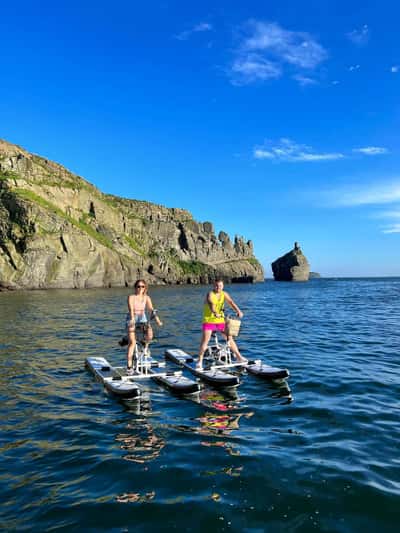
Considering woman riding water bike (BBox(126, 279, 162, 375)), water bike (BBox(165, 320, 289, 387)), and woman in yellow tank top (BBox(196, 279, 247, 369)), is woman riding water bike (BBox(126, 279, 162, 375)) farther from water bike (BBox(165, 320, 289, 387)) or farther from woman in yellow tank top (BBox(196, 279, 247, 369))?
water bike (BBox(165, 320, 289, 387))

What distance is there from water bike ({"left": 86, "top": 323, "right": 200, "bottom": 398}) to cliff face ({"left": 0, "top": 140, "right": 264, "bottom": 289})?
76574 mm

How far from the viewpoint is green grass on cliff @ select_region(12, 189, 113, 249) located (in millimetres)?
94188

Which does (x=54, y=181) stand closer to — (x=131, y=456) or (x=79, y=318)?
(x=79, y=318)

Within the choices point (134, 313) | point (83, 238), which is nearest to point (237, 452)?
point (134, 313)

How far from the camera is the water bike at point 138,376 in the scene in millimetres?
10617

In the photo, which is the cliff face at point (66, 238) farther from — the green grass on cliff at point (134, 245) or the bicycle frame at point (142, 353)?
the bicycle frame at point (142, 353)

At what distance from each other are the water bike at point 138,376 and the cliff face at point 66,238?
76.6m

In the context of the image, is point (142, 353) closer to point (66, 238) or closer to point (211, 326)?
point (211, 326)

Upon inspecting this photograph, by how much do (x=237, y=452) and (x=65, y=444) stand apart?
3.37 metres

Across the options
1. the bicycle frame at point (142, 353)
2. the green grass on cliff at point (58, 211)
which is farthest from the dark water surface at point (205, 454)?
the green grass on cliff at point (58, 211)

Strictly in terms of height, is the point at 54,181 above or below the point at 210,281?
above

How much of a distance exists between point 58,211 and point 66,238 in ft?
40.1

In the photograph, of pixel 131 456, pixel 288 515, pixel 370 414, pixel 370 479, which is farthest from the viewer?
pixel 370 414

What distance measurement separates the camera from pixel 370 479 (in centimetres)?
614
